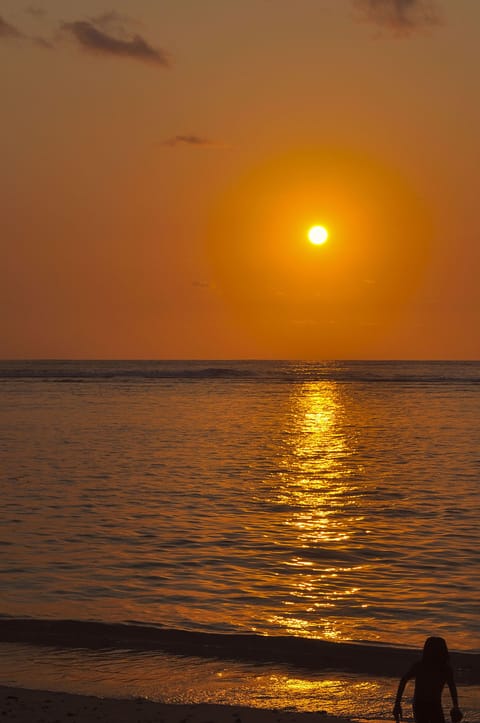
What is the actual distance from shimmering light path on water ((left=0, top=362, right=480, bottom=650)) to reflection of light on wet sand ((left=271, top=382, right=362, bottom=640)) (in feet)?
0.16

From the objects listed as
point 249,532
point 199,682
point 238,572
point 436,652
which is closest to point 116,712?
point 199,682

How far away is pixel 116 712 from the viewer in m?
9.70

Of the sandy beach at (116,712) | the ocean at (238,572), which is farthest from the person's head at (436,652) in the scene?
the ocean at (238,572)

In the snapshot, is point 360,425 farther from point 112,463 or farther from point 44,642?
point 44,642

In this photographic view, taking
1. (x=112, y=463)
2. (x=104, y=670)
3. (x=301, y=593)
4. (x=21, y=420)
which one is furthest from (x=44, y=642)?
(x=21, y=420)

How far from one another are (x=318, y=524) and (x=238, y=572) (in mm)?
5006

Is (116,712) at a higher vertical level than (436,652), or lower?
lower

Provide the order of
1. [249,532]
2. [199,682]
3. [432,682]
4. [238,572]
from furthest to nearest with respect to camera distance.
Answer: [249,532] → [238,572] → [199,682] → [432,682]

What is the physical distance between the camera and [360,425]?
5072 cm

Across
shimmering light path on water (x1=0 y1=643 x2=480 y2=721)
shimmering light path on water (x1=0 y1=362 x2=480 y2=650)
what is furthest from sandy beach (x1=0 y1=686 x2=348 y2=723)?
shimmering light path on water (x1=0 y1=362 x2=480 y2=650)

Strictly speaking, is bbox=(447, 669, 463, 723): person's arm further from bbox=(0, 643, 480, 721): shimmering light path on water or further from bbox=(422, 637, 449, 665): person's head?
bbox=(0, 643, 480, 721): shimmering light path on water

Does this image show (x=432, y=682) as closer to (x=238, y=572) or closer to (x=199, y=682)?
(x=199, y=682)

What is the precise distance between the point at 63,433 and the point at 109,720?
34.4 metres

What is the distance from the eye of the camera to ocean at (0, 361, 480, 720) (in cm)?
1153
